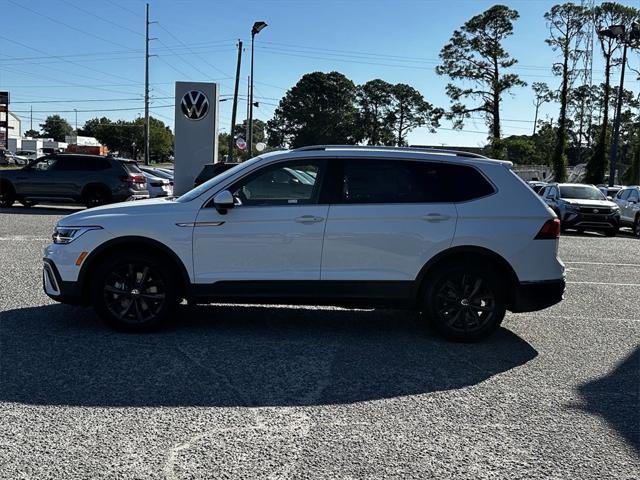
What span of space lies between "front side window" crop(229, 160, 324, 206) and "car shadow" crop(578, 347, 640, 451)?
285 cm

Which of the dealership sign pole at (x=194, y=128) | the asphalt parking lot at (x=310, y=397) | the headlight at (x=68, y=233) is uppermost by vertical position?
the dealership sign pole at (x=194, y=128)

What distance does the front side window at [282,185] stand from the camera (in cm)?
611

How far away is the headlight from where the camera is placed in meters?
6.08

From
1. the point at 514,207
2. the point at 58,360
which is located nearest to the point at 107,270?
the point at 58,360

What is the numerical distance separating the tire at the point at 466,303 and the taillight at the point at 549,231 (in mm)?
539

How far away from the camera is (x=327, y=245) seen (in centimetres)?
601

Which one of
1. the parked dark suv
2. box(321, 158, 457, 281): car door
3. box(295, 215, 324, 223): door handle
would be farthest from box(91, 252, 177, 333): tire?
the parked dark suv

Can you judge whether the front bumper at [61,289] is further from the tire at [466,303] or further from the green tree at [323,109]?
the green tree at [323,109]

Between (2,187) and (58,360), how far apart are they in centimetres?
1690

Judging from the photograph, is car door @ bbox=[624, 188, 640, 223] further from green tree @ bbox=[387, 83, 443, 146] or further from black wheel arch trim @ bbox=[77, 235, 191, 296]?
green tree @ bbox=[387, 83, 443, 146]

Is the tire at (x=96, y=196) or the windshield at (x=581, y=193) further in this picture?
the windshield at (x=581, y=193)

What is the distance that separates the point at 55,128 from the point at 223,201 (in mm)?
183954

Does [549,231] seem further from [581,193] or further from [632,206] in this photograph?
[632,206]

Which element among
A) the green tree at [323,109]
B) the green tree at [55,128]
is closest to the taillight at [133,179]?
the green tree at [323,109]
